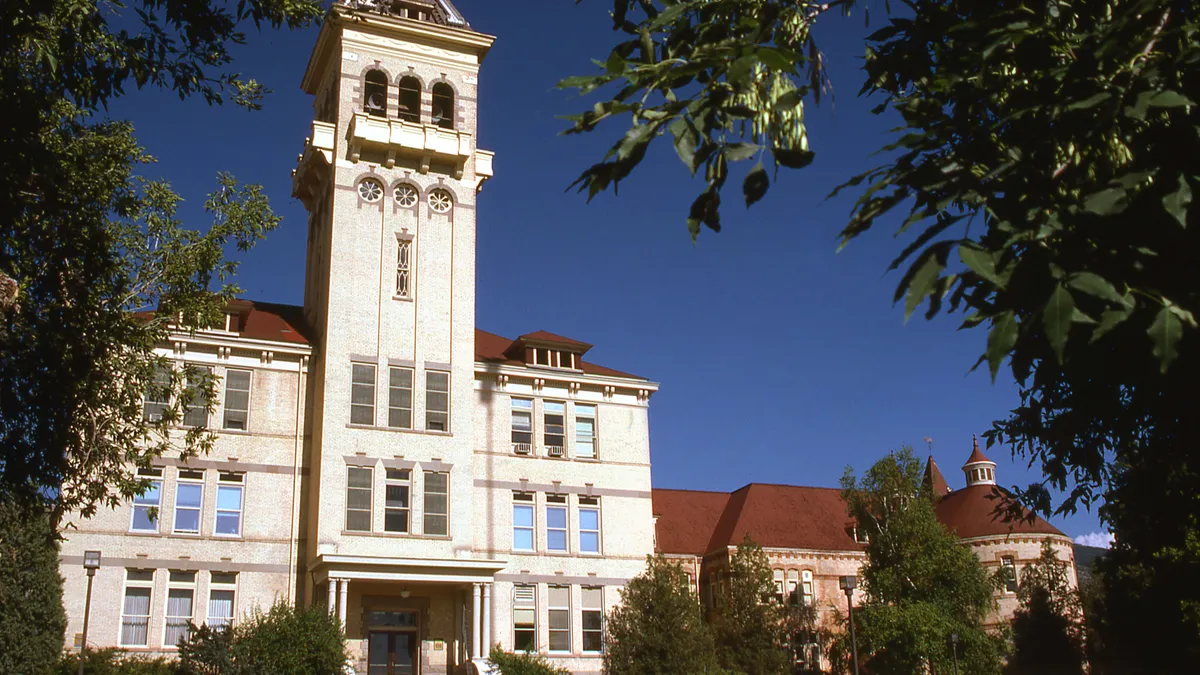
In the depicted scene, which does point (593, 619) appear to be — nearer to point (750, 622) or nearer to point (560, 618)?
point (560, 618)

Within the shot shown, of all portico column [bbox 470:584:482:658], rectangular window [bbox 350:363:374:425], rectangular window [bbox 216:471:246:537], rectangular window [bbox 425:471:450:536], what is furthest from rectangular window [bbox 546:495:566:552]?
rectangular window [bbox 216:471:246:537]

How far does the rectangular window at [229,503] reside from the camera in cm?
3634

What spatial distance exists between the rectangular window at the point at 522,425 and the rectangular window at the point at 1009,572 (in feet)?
94.2

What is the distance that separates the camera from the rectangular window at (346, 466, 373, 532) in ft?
119

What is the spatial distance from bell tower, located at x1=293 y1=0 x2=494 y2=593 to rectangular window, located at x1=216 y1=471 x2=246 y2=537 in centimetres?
222

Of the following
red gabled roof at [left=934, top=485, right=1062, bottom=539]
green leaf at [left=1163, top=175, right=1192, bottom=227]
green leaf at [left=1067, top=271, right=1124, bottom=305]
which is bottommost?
green leaf at [left=1067, top=271, right=1124, bottom=305]

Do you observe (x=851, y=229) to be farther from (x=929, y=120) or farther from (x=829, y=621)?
(x=829, y=621)

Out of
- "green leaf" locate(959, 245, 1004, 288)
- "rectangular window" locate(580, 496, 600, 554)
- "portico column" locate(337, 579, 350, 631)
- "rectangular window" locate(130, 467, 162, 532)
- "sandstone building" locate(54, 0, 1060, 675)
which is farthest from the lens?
"rectangular window" locate(580, 496, 600, 554)

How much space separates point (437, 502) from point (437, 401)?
353 centimetres

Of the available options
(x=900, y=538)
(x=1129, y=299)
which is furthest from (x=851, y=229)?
(x=900, y=538)

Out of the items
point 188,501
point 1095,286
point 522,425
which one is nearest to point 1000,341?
point 1095,286

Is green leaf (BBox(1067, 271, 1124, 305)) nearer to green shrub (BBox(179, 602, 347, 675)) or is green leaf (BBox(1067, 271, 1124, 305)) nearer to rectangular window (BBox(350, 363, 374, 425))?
green shrub (BBox(179, 602, 347, 675))

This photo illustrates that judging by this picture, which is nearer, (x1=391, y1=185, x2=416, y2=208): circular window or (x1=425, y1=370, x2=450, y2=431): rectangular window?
(x1=425, y1=370, x2=450, y2=431): rectangular window

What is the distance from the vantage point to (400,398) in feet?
125
